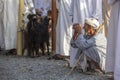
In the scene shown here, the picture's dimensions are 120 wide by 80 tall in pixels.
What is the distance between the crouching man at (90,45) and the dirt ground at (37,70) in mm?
226

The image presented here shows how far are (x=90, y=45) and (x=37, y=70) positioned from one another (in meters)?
1.39

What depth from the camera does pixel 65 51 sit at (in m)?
9.52

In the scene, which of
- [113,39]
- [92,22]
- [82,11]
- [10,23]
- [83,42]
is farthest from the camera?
[10,23]

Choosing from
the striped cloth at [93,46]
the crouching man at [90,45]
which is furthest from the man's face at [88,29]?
the striped cloth at [93,46]

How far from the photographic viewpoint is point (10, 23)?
35.9 feet

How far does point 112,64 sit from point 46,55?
360cm

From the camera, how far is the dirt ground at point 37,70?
24.5ft

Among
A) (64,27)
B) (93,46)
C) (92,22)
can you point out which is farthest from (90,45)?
(64,27)

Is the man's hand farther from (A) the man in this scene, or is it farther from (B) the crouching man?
(A) the man

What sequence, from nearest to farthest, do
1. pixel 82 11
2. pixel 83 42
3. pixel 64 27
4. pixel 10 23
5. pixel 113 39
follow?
pixel 113 39 < pixel 83 42 < pixel 82 11 < pixel 64 27 < pixel 10 23

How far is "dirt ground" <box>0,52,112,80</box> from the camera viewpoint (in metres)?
7.47

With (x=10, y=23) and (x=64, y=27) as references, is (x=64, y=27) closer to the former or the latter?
(x=64, y=27)

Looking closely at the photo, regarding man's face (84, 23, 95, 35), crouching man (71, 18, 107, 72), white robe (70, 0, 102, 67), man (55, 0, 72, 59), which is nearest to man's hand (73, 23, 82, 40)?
crouching man (71, 18, 107, 72)

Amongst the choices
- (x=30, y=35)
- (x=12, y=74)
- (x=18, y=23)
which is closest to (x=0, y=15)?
(x=18, y=23)
